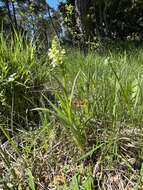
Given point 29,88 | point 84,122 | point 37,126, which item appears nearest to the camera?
point 84,122

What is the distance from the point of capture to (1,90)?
2908 millimetres

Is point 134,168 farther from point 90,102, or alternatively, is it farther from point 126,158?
point 90,102

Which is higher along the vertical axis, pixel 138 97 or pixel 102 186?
pixel 138 97

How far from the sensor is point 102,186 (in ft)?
7.30

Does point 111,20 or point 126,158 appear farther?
point 111,20

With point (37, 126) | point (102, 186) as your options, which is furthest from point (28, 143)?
point (102, 186)

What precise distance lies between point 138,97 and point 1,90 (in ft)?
2.92

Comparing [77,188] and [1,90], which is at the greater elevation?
[1,90]

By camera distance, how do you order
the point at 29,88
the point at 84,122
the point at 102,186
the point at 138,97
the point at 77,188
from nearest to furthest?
the point at 77,188
the point at 102,186
the point at 84,122
the point at 138,97
the point at 29,88

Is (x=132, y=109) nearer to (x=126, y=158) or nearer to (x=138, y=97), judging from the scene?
(x=138, y=97)

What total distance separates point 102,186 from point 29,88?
109 cm

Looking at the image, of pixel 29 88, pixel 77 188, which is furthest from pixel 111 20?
pixel 77 188

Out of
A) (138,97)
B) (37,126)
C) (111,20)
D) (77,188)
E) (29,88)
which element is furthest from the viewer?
(111,20)

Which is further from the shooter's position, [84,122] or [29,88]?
[29,88]
